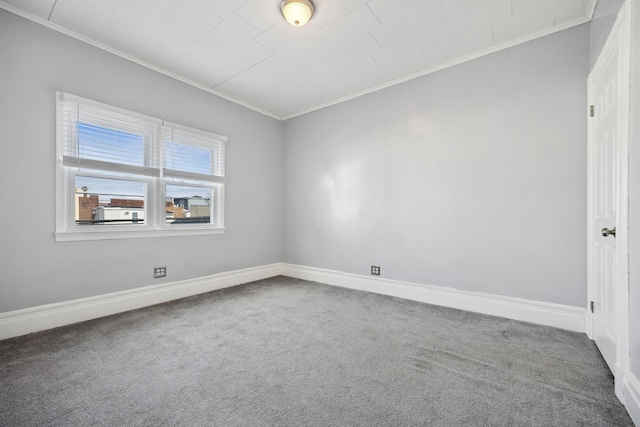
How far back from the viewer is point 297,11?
213cm

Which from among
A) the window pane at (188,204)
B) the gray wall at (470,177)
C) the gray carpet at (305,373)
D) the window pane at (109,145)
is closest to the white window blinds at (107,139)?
the window pane at (109,145)

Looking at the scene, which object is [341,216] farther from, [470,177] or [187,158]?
[187,158]

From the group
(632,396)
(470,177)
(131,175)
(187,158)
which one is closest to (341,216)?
(470,177)

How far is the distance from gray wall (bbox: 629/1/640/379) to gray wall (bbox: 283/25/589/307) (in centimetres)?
110

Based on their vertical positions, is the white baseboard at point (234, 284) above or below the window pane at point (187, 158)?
below

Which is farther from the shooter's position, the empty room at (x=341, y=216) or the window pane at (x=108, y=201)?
the window pane at (x=108, y=201)

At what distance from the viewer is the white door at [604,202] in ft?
5.73

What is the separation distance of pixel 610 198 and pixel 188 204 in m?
4.09

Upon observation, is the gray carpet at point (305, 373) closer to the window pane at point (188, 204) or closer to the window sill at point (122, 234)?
the window sill at point (122, 234)

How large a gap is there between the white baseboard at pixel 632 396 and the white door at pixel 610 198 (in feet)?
0.23

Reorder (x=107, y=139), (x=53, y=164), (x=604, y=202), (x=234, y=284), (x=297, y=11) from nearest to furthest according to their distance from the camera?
(x=604, y=202) → (x=297, y=11) → (x=53, y=164) → (x=107, y=139) → (x=234, y=284)

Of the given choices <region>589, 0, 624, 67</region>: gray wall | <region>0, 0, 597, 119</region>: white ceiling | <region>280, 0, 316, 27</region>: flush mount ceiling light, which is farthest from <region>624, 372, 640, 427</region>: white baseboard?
<region>280, 0, 316, 27</region>: flush mount ceiling light

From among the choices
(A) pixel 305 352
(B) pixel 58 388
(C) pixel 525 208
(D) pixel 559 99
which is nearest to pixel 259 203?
(A) pixel 305 352

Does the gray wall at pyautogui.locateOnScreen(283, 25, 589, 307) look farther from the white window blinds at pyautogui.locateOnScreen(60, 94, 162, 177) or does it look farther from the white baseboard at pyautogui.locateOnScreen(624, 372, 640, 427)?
the white window blinds at pyautogui.locateOnScreen(60, 94, 162, 177)
